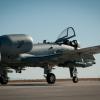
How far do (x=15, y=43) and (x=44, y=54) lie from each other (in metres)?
5.19

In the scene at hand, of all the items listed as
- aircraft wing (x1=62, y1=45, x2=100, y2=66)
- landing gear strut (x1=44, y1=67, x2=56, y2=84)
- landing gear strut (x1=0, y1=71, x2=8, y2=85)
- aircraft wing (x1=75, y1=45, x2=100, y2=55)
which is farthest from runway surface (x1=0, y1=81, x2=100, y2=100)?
landing gear strut (x1=0, y1=71, x2=8, y2=85)

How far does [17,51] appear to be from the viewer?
2358 cm

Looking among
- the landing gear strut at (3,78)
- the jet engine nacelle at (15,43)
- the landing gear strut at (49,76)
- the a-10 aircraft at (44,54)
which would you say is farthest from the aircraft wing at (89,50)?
the landing gear strut at (3,78)

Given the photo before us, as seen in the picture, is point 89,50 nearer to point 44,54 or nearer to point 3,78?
point 44,54

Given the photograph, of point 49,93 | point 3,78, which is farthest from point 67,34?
point 49,93

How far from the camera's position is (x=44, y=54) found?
27719 millimetres

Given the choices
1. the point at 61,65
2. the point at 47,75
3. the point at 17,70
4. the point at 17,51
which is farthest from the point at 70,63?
the point at 17,51

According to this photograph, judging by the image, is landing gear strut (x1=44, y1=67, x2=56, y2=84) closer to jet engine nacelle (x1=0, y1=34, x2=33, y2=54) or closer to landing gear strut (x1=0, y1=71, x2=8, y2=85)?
Answer: landing gear strut (x1=0, y1=71, x2=8, y2=85)

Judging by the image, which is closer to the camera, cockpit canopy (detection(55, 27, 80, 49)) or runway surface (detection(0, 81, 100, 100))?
runway surface (detection(0, 81, 100, 100))

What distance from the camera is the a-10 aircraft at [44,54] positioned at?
23197 mm

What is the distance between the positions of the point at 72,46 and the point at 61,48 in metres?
1.97

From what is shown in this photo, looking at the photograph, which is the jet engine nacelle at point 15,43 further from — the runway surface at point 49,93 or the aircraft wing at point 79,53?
the runway surface at point 49,93

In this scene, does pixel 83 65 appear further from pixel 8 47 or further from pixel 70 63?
pixel 8 47

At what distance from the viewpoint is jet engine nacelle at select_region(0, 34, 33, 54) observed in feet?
75.0
